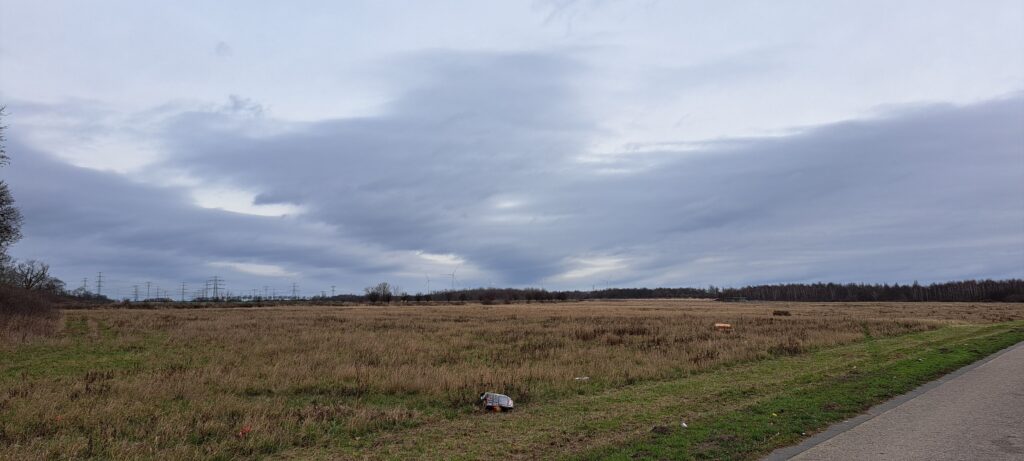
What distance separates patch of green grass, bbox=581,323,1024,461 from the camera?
873 centimetres

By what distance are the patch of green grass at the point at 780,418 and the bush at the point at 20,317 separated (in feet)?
109

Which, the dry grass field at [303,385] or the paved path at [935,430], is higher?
the paved path at [935,430]

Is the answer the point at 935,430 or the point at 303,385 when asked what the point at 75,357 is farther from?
the point at 935,430

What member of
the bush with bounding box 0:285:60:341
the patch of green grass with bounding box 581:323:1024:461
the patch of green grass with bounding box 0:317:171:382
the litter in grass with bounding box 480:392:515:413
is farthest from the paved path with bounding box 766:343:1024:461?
the bush with bounding box 0:285:60:341

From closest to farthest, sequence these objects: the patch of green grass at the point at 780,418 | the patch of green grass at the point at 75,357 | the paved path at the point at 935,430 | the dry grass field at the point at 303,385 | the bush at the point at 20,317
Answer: the paved path at the point at 935,430 → the patch of green grass at the point at 780,418 → the dry grass field at the point at 303,385 → the patch of green grass at the point at 75,357 → the bush at the point at 20,317

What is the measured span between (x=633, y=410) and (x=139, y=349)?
79.4ft

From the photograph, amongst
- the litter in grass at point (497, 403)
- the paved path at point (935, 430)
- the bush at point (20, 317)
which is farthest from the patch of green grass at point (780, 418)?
the bush at point (20, 317)

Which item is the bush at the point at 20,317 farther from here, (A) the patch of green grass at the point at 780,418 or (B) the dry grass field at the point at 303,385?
(A) the patch of green grass at the point at 780,418

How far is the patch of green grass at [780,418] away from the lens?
8.73 m

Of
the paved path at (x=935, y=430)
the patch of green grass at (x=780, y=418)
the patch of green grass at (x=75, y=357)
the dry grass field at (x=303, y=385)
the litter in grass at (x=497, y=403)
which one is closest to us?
the paved path at (x=935, y=430)

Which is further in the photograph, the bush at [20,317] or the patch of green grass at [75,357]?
the bush at [20,317]

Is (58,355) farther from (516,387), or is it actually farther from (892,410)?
(892,410)

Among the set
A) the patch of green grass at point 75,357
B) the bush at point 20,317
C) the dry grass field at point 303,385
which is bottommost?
the dry grass field at point 303,385

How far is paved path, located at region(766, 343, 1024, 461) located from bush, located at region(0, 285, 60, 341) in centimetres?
3557
